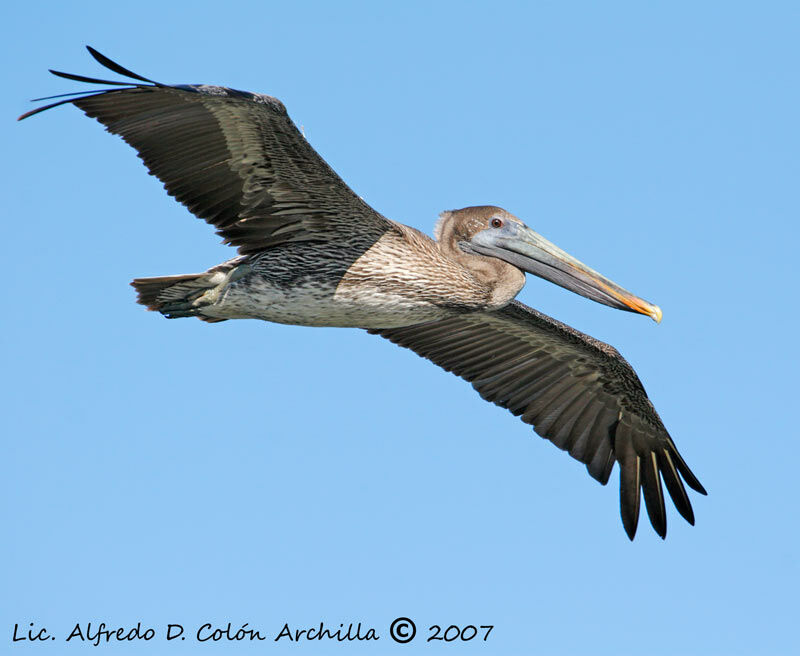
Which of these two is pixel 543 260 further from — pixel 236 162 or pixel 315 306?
pixel 236 162

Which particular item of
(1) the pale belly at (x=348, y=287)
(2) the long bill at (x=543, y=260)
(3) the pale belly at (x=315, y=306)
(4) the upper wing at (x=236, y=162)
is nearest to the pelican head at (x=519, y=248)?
(2) the long bill at (x=543, y=260)

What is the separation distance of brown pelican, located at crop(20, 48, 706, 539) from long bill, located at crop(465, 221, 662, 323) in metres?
0.01

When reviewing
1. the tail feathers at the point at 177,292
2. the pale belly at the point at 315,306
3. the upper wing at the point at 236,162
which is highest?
the upper wing at the point at 236,162

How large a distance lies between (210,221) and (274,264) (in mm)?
626

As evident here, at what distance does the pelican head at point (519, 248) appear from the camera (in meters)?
9.80

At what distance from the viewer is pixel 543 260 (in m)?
9.88

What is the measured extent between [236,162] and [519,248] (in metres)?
2.54

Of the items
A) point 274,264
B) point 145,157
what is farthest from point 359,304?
point 145,157

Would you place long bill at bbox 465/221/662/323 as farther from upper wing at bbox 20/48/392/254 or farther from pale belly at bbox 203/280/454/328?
upper wing at bbox 20/48/392/254

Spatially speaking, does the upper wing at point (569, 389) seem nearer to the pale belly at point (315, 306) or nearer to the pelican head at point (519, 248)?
the pelican head at point (519, 248)

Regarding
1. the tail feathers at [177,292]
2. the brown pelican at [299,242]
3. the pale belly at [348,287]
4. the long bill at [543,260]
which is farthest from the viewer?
the long bill at [543,260]

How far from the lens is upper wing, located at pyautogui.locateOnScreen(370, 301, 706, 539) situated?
10.9 meters

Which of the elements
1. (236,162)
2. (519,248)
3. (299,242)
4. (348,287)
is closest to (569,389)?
(519,248)

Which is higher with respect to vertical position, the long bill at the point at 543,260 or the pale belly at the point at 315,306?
the long bill at the point at 543,260
